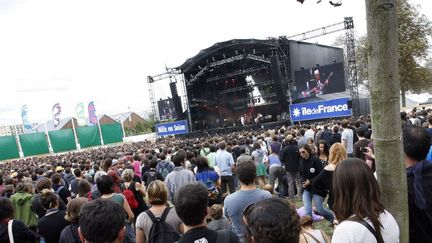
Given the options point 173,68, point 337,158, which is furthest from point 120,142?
point 337,158

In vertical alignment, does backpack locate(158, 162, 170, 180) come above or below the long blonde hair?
below

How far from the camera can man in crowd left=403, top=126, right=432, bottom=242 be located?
2084mm

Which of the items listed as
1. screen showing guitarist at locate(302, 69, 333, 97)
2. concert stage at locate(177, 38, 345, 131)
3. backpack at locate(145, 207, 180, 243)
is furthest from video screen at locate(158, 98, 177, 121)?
backpack at locate(145, 207, 180, 243)

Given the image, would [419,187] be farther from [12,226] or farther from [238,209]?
[12,226]

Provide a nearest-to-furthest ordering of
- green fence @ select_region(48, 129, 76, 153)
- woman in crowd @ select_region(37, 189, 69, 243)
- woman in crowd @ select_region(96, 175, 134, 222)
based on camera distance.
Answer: woman in crowd @ select_region(37, 189, 69, 243), woman in crowd @ select_region(96, 175, 134, 222), green fence @ select_region(48, 129, 76, 153)

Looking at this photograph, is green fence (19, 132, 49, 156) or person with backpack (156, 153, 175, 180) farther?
green fence (19, 132, 49, 156)

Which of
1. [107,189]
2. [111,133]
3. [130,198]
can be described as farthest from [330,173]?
[111,133]

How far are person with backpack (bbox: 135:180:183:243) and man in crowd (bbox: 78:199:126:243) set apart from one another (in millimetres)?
854

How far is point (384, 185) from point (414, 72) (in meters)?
32.7

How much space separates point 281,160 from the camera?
7078 mm

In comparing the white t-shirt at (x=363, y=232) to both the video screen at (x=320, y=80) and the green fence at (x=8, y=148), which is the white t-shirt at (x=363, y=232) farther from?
the green fence at (x=8, y=148)

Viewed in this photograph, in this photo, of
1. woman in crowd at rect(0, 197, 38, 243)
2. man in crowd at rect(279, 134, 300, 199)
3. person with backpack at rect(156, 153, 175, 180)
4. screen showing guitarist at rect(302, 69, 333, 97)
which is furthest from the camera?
screen showing guitarist at rect(302, 69, 333, 97)

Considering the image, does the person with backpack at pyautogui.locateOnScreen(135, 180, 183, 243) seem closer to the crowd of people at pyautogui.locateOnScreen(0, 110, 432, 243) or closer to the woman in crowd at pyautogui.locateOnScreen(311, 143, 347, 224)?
the crowd of people at pyautogui.locateOnScreen(0, 110, 432, 243)

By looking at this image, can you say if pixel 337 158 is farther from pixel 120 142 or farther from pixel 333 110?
pixel 120 142
